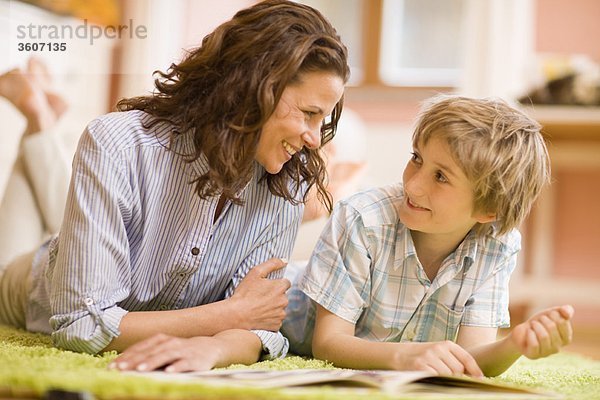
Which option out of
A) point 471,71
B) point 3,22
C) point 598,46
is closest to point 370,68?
point 471,71

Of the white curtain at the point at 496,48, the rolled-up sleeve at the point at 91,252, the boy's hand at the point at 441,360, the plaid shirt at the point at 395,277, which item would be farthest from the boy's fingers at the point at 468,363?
the white curtain at the point at 496,48

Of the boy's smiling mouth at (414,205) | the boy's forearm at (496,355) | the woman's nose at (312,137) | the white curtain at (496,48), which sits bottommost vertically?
the boy's forearm at (496,355)

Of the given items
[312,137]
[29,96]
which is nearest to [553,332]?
[312,137]

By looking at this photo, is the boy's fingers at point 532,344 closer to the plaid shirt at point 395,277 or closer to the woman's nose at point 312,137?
the plaid shirt at point 395,277

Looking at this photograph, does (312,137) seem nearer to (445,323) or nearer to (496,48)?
(445,323)

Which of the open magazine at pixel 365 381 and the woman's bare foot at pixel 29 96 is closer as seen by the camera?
the open magazine at pixel 365 381

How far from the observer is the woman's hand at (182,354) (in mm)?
1096

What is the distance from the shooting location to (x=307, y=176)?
1470 mm

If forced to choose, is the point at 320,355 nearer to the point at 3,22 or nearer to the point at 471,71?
the point at 3,22

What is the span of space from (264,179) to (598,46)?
2.59 metres

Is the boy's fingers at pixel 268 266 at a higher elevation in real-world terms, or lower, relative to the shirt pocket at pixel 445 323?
higher

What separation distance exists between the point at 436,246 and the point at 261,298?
323 millimetres

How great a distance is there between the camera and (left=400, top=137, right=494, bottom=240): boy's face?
1.35m

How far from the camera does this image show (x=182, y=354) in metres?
1.14
